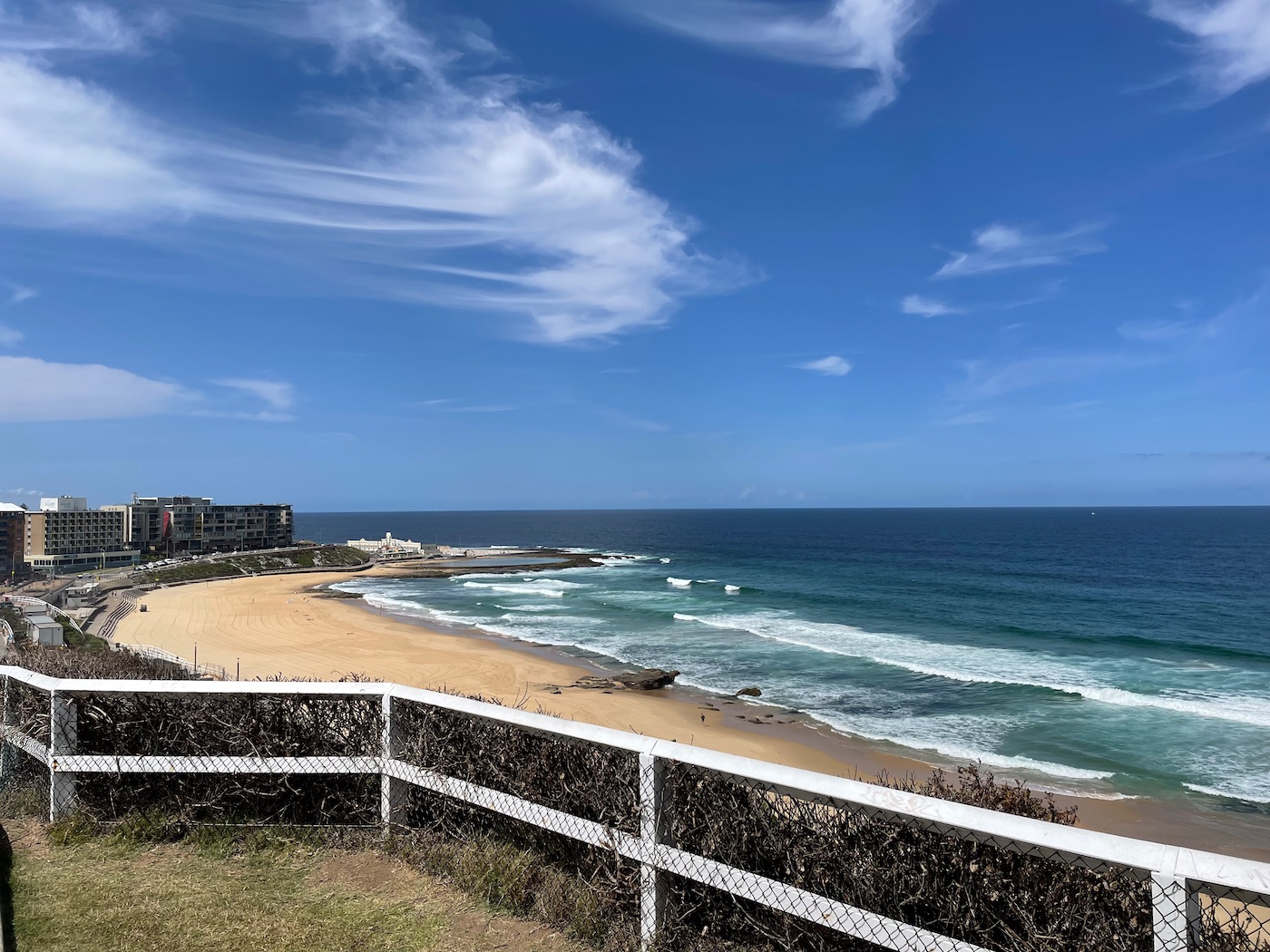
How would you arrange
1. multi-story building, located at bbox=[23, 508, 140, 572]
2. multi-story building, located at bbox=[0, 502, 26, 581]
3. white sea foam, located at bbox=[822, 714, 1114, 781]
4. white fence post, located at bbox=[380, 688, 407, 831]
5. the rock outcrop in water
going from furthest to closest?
multi-story building, located at bbox=[23, 508, 140, 572] < multi-story building, located at bbox=[0, 502, 26, 581] < the rock outcrop in water < white sea foam, located at bbox=[822, 714, 1114, 781] < white fence post, located at bbox=[380, 688, 407, 831]

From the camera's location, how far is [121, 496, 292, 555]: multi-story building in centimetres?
9862

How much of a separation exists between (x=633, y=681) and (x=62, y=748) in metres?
22.6

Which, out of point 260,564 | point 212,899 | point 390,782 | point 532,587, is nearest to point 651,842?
point 390,782

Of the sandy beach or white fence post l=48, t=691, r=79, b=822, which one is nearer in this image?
white fence post l=48, t=691, r=79, b=822

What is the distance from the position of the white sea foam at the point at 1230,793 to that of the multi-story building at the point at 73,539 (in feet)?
297

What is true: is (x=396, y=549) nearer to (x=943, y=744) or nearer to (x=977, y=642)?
(x=977, y=642)

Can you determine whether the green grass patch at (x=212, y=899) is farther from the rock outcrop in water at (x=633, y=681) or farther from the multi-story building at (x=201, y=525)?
the multi-story building at (x=201, y=525)

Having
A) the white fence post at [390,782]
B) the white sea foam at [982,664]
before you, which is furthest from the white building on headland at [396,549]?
the white fence post at [390,782]

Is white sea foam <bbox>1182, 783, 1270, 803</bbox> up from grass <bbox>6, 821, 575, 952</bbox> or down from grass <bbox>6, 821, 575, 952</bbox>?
down

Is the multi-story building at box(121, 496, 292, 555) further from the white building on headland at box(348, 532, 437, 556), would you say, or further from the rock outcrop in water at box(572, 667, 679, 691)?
the rock outcrop in water at box(572, 667, 679, 691)

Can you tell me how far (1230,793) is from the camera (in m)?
17.1

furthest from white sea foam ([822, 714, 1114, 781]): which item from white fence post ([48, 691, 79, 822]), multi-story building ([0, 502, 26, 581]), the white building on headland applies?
the white building on headland

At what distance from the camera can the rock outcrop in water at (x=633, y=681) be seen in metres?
26.9

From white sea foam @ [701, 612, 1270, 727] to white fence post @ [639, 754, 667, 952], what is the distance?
2573cm
